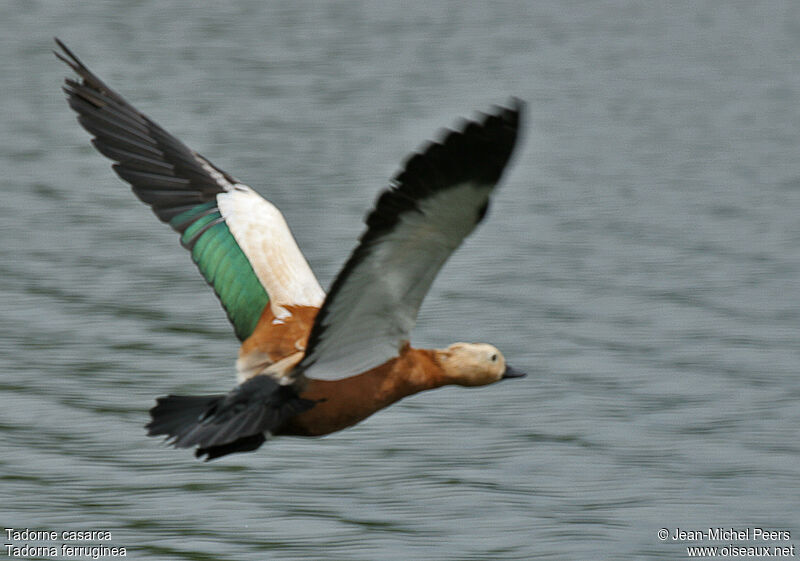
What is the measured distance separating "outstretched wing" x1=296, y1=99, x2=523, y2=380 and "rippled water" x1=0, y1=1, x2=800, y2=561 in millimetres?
1282

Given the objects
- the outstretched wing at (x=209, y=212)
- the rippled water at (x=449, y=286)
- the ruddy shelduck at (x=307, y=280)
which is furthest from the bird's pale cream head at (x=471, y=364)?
the rippled water at (x=449, y=286)

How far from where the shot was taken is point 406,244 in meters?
4.99

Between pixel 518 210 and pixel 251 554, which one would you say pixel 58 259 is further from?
pixel 251 554

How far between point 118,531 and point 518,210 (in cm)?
677

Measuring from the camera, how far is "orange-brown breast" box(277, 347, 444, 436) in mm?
5762

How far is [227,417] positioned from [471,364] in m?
1.15

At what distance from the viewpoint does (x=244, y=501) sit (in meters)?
6.95

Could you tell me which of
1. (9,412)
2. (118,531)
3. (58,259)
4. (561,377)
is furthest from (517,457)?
(58,259)

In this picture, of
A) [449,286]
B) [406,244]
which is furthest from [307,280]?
[449,286]

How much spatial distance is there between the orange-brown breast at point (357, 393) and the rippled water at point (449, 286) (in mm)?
979

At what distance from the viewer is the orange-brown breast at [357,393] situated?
18.9 ft

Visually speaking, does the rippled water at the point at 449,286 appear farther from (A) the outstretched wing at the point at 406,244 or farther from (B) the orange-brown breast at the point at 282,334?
(A) the outstretched wing at the point at 406,244

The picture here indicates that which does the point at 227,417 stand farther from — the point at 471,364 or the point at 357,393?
the point at 471,364

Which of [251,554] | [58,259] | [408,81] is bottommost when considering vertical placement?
[251,554]
